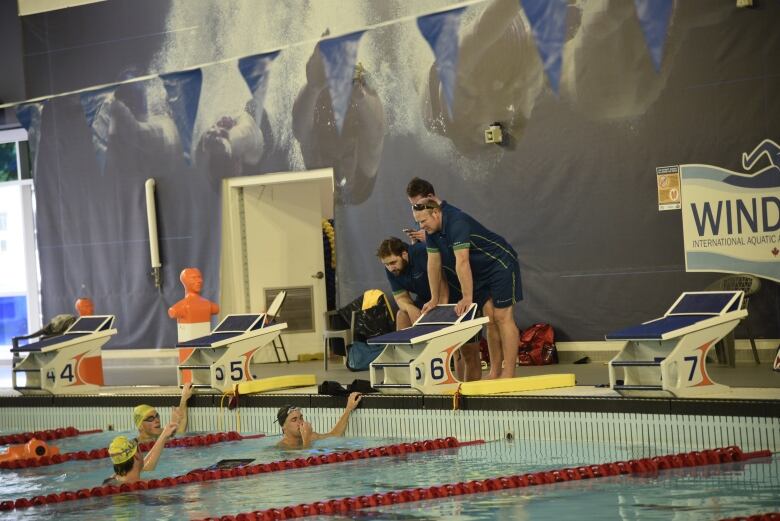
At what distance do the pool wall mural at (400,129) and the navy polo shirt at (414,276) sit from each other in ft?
7.99

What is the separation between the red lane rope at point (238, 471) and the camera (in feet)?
23.9

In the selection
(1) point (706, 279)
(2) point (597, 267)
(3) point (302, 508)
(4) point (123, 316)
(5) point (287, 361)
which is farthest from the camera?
(4) point (123, 316)

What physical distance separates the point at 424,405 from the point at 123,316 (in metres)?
7.86

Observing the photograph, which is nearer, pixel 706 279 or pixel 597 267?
pixel 706 279

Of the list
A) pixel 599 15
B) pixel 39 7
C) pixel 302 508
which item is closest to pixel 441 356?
pixel 302 508

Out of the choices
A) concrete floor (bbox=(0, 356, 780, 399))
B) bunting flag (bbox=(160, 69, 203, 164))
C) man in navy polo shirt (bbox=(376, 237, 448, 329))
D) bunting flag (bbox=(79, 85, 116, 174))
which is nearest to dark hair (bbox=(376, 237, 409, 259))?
man in navy polo shirt (bbox=(376, 237, 448, 329))

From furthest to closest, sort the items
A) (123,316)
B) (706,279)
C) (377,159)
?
(123,316), (377,159), (706,279)

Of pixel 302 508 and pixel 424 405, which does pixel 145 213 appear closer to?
pixel 424 405

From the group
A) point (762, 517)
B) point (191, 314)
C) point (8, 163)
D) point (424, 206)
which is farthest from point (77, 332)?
point (762, 517)

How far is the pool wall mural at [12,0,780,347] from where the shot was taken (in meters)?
11.1

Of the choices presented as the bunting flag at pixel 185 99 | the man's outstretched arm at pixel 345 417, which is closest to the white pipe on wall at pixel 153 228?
the bunting flag at pixel 185 99

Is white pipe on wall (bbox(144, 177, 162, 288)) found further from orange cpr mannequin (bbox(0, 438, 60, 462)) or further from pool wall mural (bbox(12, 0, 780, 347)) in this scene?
orange cpr mannequin (bbox(0, 438, 60, 462))

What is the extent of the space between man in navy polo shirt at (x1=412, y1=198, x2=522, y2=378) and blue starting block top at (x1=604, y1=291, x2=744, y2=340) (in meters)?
1.26

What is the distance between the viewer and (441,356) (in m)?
8.95
